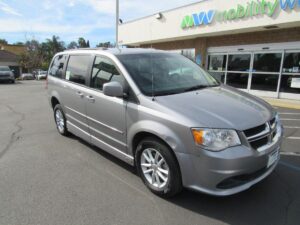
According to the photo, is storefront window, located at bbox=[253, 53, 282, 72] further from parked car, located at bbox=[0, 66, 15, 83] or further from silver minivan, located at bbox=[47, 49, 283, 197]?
parked car, located at bbox=[0, 66, 15, 83]

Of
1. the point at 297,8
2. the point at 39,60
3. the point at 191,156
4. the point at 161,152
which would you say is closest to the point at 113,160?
the point at 161,152

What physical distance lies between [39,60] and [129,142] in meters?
60.1

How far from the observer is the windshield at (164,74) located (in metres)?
3.49

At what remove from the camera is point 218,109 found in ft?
9.81

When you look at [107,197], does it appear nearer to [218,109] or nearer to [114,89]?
[114,89]

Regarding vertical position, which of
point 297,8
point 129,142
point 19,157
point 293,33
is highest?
point 297,8

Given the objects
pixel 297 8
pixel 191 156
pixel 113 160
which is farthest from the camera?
pixel 297 8

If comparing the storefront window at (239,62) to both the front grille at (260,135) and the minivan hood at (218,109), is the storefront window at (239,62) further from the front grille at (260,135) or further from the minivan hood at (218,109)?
the front grille at (260,135)

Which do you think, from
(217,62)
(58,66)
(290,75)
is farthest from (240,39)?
(58,66)

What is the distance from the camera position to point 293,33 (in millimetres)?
11047

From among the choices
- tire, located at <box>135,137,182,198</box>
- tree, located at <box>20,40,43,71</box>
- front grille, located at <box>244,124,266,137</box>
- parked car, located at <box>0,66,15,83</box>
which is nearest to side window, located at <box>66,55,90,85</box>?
tire, located at <box>135,137,182,198</box>

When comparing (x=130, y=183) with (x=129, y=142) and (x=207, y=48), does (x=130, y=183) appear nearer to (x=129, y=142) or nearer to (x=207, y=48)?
(x=129, y=142)

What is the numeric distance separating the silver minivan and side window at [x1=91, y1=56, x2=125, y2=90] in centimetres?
2

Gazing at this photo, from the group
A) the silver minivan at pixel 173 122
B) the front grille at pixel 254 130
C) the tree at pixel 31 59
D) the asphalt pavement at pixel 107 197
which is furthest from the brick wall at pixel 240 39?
the tree at pixel 31 59
